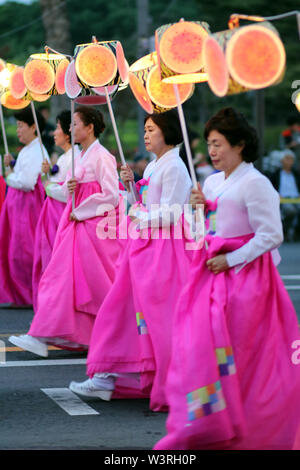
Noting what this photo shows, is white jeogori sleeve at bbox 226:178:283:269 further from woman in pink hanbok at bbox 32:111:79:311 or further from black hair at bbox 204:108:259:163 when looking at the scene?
woman in pink hanbok at bbox 32:111:79:311

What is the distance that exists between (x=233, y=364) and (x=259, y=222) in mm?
651

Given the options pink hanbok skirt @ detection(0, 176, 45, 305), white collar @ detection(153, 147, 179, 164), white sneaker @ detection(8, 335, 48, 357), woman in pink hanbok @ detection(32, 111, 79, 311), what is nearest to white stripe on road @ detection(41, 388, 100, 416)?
white sneaker @ detection(8, 335, 48, 357)

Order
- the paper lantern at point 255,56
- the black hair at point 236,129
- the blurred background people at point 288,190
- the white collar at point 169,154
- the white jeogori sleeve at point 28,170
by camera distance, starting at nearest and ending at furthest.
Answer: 1. the paper lantern at point 255,56
2. the black hair at point 236,129
3. the white collar at point 169,154
4. the white jeogori sleeve at point 28,170
5. the blurred background people at point 288,190

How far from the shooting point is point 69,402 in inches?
226

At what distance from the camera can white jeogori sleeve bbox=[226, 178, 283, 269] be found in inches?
173

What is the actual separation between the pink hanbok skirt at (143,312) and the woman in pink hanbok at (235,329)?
1.07 m

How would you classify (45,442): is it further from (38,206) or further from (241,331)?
(38,206)

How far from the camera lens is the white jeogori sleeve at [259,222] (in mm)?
4395

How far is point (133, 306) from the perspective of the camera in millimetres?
5703

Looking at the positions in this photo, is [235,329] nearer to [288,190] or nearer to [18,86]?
[18,86]

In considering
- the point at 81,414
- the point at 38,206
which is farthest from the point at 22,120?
the point at 81,414

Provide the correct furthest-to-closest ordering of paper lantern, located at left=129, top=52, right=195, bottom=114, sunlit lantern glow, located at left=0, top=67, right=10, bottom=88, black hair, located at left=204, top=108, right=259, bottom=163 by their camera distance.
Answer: sunlit lantern glow, located at left=0, top=67, right=10, bottom=88, paper lantern, located at left=129, top=52, right=195, bottom=114, black hair, located at left=204, top=108, right=259, bottom=163

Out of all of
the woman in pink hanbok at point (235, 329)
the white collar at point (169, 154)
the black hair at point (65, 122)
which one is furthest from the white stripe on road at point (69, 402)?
the black hair at point (65, 122)

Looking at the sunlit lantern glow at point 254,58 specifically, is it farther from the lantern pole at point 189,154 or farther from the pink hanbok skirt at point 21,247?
the pink hanbok skirt at point 21,247
